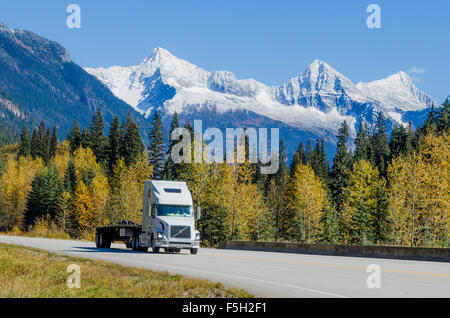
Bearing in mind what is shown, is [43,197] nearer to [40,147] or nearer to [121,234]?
[40,147]

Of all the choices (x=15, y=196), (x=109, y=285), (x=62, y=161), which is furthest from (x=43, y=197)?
(x=109, y=285)

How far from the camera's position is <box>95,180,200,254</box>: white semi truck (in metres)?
30.8

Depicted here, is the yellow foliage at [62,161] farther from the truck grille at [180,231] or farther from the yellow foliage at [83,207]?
the truck grille at [180,231]

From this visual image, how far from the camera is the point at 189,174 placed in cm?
7225

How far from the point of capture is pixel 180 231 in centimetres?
3081

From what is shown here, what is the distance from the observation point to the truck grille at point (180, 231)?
1209 inches

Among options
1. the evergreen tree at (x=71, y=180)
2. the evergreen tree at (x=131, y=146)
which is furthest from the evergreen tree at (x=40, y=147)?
the evergreen tree at (x=71, y=180)

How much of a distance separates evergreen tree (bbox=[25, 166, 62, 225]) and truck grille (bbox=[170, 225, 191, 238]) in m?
68.6

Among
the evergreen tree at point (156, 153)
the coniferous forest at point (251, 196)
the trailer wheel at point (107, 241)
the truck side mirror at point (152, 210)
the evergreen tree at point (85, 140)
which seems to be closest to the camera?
the truck side mirror at point (152, 210)

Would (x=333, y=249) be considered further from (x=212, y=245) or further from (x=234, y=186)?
(x=234, y=186)

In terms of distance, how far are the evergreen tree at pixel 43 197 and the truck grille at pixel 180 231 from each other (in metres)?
68.6

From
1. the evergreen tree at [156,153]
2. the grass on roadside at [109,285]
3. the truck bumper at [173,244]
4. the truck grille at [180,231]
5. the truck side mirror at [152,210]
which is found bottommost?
the grass on roadside at [109,285]
